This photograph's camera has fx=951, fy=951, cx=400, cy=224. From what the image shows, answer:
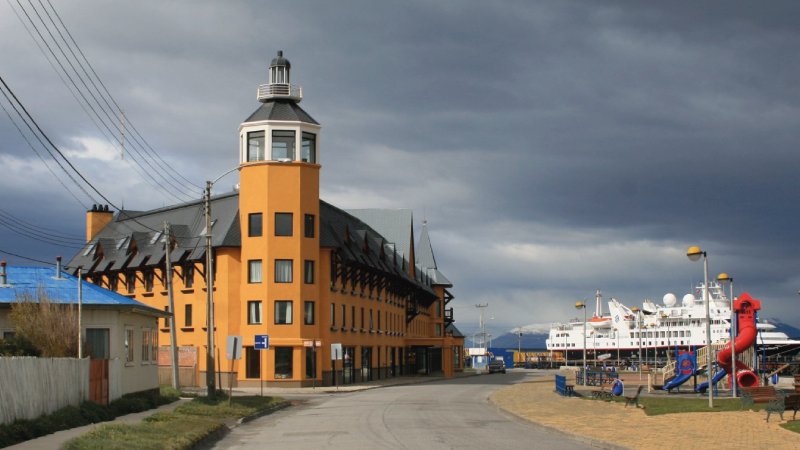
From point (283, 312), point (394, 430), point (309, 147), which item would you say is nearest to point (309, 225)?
point (309, 147)

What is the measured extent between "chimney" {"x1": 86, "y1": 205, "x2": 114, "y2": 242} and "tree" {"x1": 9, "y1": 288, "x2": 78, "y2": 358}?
5137 cm

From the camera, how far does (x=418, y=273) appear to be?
339ft

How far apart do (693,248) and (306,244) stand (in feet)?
109

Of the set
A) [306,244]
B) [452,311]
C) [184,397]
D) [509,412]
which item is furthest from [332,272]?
[452,311]

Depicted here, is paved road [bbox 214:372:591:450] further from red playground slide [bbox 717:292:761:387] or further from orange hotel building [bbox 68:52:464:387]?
orange hotel building [bbox 68:52:464:387]

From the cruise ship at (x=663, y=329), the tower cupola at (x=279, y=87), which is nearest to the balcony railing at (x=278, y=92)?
the tower cupola at (x=279, y=87)

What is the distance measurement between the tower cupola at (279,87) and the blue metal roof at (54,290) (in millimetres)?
27608

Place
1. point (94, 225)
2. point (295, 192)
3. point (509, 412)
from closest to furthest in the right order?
point (509, 412) → point (295, 192) → point (94, 225)

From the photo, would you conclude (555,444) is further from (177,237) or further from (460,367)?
(460,367)

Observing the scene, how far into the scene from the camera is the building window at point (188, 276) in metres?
63.0

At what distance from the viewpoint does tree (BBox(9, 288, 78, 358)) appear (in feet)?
94.0

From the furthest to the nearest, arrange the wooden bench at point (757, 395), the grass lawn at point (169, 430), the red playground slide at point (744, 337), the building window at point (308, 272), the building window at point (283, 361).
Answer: the building window at point (308, 272) < the building window at point (283, 361) < the red playground slide at point (744, 337) < the wooden bench at point (757, 395) < the grass lawn at point (169, 430)

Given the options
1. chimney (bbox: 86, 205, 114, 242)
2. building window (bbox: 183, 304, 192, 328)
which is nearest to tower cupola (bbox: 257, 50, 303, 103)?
building window (bbox: 183, 304, 192, 328)

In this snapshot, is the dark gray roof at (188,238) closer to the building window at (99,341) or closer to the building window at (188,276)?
the building window at (188,276)
